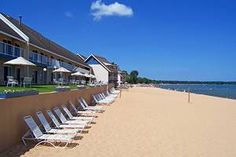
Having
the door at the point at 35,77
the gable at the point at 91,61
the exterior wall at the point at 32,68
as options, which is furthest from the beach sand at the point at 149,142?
the gable at the point at 91,61

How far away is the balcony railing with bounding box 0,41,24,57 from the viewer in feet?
86.7

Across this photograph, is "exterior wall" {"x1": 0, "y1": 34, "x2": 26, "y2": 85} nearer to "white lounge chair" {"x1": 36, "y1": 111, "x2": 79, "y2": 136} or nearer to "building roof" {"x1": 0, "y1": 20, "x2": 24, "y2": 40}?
"building roof" {"x1": 0, "y1": 20, "x2": 24, "y2": 40}

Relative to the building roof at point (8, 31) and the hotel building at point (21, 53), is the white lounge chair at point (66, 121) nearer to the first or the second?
the hotel building at point (21, 53)

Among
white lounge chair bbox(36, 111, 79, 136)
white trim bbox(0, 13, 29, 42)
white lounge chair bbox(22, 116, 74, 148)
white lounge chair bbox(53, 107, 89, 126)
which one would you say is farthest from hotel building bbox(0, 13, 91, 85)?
white lounge chair bbox(22, 116, 74, 148)

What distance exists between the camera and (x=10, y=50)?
28016 millimetres

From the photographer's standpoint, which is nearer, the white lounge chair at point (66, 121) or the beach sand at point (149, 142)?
the beach sand at point (149, 142)

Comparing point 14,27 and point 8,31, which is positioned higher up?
point 14,27

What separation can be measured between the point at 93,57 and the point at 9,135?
6110 centimetres

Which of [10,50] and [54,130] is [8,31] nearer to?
[10,50]

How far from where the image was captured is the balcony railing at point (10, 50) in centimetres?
2644

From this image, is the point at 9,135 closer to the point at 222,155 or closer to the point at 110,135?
the point at 110,135

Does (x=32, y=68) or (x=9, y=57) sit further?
(x=32, y=68)

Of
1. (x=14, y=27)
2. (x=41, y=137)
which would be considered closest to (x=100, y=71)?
(x=14, y=27)

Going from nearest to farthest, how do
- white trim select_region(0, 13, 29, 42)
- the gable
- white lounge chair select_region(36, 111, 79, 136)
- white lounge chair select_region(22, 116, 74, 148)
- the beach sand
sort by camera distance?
the beach sand < white lounge chair select_region(22, 116, 74, 148) < white lounge chair select_region(36, 111, 79, 136) < white trim select_region(0, 13, 29, 42) < the gable
